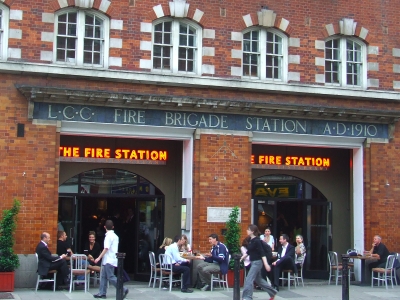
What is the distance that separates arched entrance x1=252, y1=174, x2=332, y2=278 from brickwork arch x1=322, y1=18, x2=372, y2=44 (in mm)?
4504

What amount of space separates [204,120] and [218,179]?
64.1 inches

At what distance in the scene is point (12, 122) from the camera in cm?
1722

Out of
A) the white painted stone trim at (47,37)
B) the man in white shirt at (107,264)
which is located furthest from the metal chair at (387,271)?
the white painted stone trim at (47,37)

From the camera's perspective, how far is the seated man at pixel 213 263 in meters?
17.3

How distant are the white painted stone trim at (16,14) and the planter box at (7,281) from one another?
20.5ft

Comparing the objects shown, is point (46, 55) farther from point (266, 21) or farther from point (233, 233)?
point (233, 233)

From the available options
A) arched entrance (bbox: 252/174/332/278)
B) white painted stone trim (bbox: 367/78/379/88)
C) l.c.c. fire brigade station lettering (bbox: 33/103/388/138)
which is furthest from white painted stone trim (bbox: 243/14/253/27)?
arched entrance (bbox: 252/174/332/278)

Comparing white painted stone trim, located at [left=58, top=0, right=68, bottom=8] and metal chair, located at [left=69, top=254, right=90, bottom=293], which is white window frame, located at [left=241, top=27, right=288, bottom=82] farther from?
metal chair, located at [left=69, top=254, right=90, bottom=293]

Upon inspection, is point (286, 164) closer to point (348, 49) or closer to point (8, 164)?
point (348, 49)

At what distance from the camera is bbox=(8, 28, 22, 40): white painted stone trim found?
1742 centimetres

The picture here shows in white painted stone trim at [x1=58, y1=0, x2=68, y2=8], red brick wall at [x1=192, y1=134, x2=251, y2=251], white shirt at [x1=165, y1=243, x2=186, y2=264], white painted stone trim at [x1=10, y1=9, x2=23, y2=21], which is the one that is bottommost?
white shirt at [x1=165, y1=243, x2=186, y2=264]

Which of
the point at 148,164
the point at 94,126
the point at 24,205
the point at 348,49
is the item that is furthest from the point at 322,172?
the point at 24,205

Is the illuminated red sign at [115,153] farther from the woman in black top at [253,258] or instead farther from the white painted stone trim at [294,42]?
the woman in black top at [253,258]

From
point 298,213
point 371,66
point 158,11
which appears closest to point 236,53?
point 158,11
